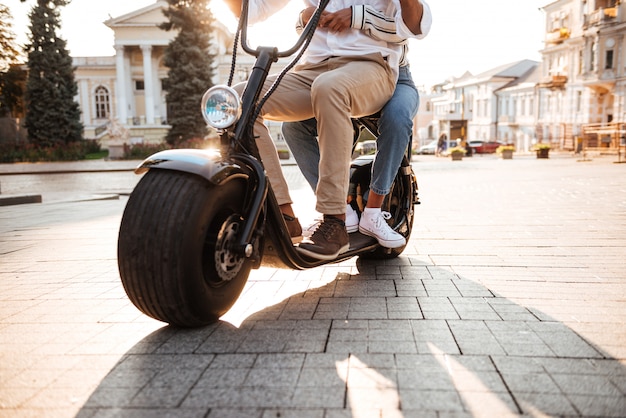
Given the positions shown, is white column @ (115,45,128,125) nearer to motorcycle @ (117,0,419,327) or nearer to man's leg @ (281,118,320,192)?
man's leg @ (281,118,320,192)

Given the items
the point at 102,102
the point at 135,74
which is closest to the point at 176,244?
the point at 135,74

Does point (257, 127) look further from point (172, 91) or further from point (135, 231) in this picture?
point (172, 91)

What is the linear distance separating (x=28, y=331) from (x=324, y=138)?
1.69 metres

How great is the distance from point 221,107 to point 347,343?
112cm

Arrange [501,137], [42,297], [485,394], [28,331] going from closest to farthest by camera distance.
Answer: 1. [485,394]
2. [28,331]
3. [42,297]
4. [501,137]

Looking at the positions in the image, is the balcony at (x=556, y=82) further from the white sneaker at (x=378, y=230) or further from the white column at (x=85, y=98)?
the white sneaker at (x=378, y=230)

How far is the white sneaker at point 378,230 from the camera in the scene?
3600 millimetres

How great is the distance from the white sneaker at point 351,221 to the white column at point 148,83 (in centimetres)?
5613

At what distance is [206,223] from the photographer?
94.3 inches

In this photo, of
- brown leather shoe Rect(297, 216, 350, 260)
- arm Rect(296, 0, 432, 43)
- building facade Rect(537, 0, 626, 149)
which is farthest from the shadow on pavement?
building facade Rect(537, 0, 626, 149)

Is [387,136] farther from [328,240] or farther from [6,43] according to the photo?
[6,43]

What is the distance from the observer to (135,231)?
7.79ft

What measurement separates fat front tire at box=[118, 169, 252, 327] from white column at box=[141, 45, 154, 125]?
57.2 m

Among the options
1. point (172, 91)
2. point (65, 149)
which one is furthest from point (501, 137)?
point (65, 149)
